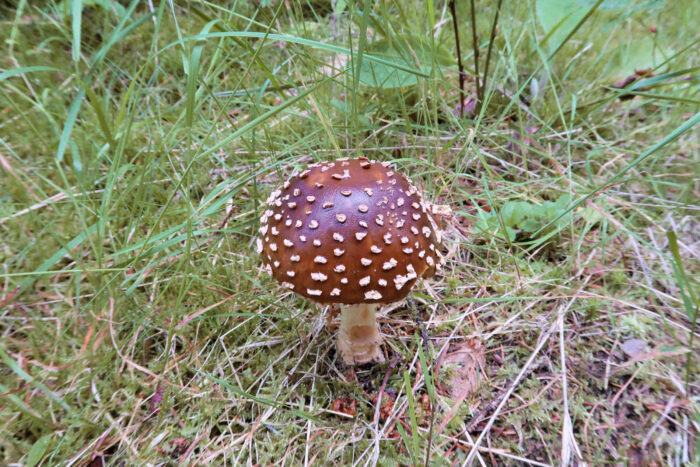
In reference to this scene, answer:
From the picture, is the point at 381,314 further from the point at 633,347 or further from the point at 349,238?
the point at 633,347

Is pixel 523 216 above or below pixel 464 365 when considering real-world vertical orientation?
above

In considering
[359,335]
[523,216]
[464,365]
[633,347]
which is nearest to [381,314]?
[359,335]

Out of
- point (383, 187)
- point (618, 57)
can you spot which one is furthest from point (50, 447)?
point (618, 57)

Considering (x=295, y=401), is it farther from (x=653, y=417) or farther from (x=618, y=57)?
(x=618, y=57)

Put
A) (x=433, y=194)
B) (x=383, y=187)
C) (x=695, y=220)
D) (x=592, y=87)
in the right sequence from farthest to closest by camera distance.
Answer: (x=592, y=87)
(x=433, y=194)
(x=695, y=220)
(x=383, y=187)

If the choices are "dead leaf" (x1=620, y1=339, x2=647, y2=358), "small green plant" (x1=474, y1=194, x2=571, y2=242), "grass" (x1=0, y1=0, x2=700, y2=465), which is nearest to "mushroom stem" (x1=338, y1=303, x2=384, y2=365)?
A: "grass" (x1=0, y1=0, x2=700, y2=465)

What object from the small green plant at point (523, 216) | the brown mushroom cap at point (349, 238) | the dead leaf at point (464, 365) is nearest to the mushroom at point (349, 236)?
the brown mushroom cap at point (349, 238)
